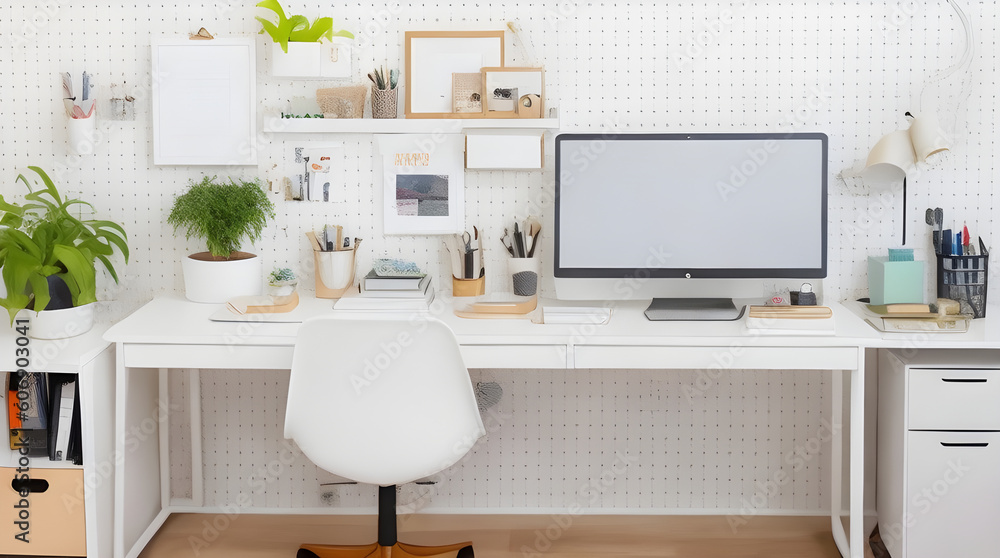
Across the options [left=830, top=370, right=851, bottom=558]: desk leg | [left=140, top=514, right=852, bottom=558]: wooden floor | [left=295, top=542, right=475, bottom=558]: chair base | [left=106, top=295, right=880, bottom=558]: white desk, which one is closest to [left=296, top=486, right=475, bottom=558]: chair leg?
[left=295, top=542, right=475, bottom=558]: chair base

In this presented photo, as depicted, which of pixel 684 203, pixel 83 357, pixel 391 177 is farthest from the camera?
pixel 391 177

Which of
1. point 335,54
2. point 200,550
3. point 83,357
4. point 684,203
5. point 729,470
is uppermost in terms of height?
point 335,54

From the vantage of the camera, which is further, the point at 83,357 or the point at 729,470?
the point at 729,470

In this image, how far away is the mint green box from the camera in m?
2.37

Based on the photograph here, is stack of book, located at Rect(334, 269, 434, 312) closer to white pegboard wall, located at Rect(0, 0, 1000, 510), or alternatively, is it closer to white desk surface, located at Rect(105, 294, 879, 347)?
white desk surface, located at Rect(105, 294, 879, 347)

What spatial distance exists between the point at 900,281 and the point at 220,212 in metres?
1.94

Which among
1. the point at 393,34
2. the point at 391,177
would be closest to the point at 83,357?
the point at 391,177

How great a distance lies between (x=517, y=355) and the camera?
82.0 inches

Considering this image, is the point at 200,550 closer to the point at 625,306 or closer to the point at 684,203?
the point at 625,306

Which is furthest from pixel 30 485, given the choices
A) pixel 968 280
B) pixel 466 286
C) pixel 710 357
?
pixel 968 280

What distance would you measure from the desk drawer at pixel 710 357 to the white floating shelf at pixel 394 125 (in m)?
0.70

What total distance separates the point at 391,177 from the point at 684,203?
0.87m

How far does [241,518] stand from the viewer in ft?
8.63

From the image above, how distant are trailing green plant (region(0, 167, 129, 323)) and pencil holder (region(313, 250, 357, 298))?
1.81 feet
